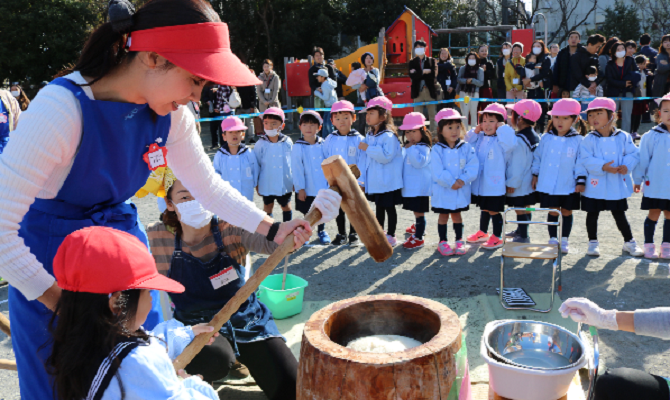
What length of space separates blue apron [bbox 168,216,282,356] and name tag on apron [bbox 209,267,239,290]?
0.01 metres

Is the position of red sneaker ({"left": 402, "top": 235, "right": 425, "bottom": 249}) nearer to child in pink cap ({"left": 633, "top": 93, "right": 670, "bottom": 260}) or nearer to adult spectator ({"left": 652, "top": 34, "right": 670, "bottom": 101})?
child in pink cap ({"left": 633, "top": 93, "right": 670, "bottom": 260})

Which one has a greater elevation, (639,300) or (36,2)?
(36,2)

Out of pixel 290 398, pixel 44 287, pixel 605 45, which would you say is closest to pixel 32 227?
pixel 44 287

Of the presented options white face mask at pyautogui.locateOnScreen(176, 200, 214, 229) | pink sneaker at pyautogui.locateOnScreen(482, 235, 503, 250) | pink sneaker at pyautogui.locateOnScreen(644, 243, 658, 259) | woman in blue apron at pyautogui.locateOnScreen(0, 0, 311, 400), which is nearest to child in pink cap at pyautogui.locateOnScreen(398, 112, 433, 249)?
pink sneaker at pyautogui.locateOnScreen(482, 235, 503, 250)

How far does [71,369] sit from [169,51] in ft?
3.17

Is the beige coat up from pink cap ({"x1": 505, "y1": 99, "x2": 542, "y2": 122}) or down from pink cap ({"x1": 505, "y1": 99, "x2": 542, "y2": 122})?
up

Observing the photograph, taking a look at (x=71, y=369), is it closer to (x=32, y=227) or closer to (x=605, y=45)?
(x=32, y=227)

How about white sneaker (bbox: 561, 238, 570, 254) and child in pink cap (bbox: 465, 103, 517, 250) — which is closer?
white sneaker (bbox: 561, 238, 570, 254)

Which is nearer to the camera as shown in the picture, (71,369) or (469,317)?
(71,369)

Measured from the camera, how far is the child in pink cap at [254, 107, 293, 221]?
640 cm

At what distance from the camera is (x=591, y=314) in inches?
93.3

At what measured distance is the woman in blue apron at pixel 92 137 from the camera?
1582mm

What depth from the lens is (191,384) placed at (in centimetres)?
171

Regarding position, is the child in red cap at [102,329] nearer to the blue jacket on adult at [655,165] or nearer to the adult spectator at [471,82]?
the blue jacket on adult at [655,165]
